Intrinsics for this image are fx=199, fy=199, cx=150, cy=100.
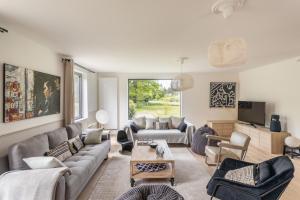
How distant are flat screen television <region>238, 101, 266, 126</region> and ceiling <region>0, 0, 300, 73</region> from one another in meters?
2.30

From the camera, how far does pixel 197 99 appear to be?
7.34 metres

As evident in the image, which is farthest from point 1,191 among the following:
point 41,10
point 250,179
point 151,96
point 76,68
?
point 151,96

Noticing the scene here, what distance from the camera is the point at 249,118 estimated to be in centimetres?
620

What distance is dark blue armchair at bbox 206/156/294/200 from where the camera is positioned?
202 centimetres

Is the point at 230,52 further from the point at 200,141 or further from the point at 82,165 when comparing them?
the point at 200,141

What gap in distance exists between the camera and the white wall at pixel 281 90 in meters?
4.59

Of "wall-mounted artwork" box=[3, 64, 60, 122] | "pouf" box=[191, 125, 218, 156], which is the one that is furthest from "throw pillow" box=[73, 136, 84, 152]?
"pouf" box=[191, 125, 218, 156]

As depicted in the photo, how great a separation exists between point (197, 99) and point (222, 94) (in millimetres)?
932

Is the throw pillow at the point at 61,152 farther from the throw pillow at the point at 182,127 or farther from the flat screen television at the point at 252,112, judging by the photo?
the flat screen television at the point at 252,112

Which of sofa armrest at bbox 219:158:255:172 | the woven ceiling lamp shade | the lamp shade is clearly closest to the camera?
the woven ceiling lamp shade

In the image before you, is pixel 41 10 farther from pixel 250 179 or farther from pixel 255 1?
pixel 250 179

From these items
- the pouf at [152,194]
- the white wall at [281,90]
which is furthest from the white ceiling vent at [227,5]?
the white wall at [281,90]

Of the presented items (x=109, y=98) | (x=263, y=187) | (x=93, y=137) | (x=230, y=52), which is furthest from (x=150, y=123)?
(x=230, y=52)

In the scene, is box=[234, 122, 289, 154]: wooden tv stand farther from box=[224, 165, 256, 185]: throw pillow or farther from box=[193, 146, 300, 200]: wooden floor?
box=[224, 165, 256, 185]: throw pillow
